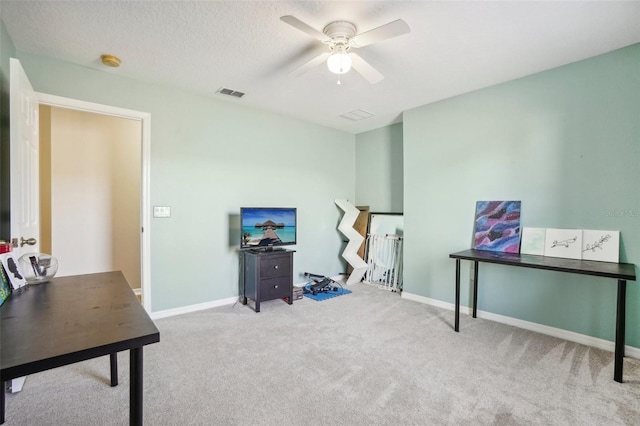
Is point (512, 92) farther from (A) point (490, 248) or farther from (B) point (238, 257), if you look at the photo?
(B) point (238, 257)

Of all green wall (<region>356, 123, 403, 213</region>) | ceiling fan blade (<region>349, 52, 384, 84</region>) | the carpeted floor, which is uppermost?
ceiling fan blade (<region>349, 52, 384, 84</region>)

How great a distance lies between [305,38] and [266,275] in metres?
2.41

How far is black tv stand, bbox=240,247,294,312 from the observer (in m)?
3.35

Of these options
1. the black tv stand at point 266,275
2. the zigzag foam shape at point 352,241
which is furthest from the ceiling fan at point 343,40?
the zigzag foam shape at point 352,241

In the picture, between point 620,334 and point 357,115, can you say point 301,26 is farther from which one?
point 620,334

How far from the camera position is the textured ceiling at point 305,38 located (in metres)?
1.93

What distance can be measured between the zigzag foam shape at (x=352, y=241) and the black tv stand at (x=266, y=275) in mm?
1264

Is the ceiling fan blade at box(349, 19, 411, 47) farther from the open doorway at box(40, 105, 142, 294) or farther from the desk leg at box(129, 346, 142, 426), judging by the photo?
the open doorway at box(40, 105, 142, 294)

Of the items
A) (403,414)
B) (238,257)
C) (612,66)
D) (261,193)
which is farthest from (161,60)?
(612,66)

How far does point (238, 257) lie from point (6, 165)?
223 centimetres

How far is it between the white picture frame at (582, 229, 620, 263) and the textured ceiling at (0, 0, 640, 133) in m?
1.53

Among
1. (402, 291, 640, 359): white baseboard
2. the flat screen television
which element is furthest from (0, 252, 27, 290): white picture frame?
(402, 291, 640, 359): white baseboard

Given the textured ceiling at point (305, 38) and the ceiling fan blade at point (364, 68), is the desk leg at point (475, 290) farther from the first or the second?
the ceiling fan blade at point (364, 68)

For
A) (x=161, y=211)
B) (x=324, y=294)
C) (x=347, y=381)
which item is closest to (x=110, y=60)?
(x=161, y=211)
